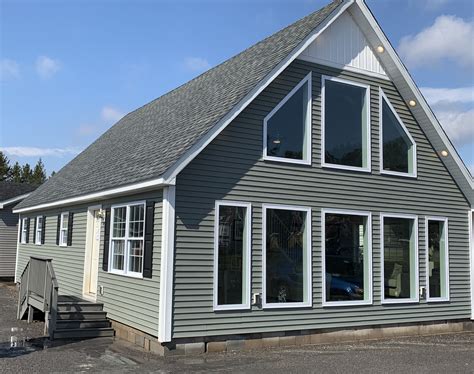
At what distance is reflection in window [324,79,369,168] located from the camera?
1144 cm

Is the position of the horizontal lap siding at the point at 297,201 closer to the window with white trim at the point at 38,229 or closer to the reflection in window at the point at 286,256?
the reflection in window at the point at 286,256

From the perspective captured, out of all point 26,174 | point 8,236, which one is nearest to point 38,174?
point 26,174

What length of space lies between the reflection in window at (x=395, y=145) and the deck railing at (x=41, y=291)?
7.74 m

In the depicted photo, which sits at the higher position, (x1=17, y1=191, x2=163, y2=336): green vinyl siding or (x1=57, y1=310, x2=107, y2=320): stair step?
(x1=17, y1=191, x2=163, y2=336): green vinyl siding

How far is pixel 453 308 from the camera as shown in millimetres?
12828

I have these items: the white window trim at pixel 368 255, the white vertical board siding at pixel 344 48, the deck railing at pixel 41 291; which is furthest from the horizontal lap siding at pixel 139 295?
the white vertical board siding at pixel 344 48

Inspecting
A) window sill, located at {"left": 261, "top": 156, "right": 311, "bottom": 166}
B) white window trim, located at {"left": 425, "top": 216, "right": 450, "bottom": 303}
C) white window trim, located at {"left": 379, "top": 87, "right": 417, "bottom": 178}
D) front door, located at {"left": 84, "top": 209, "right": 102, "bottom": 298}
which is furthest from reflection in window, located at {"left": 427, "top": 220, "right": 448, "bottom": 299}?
front door, located at {"left": 84, "top": 209, "right": 102, "bottom": 298}

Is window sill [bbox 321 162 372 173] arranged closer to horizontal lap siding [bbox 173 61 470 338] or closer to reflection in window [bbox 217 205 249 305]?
horizontal lap siding [bbox 173 61 470 338]

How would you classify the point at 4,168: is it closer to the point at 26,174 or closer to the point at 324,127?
the point at 26,174

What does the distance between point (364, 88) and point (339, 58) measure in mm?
993

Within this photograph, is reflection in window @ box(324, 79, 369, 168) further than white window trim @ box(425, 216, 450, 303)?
No

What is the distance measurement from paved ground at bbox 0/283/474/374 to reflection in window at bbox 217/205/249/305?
3.51ft

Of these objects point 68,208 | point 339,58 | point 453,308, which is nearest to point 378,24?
point 339,58

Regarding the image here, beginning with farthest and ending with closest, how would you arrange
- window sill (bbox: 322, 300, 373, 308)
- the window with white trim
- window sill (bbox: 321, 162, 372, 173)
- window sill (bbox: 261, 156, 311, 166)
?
the window with white trim < window sill (bbox: 321, 162, 372, 173) < window sill (bbox: 322, 300, 373, 308) < window sill (bbox: 261, 156, 311, 166)
